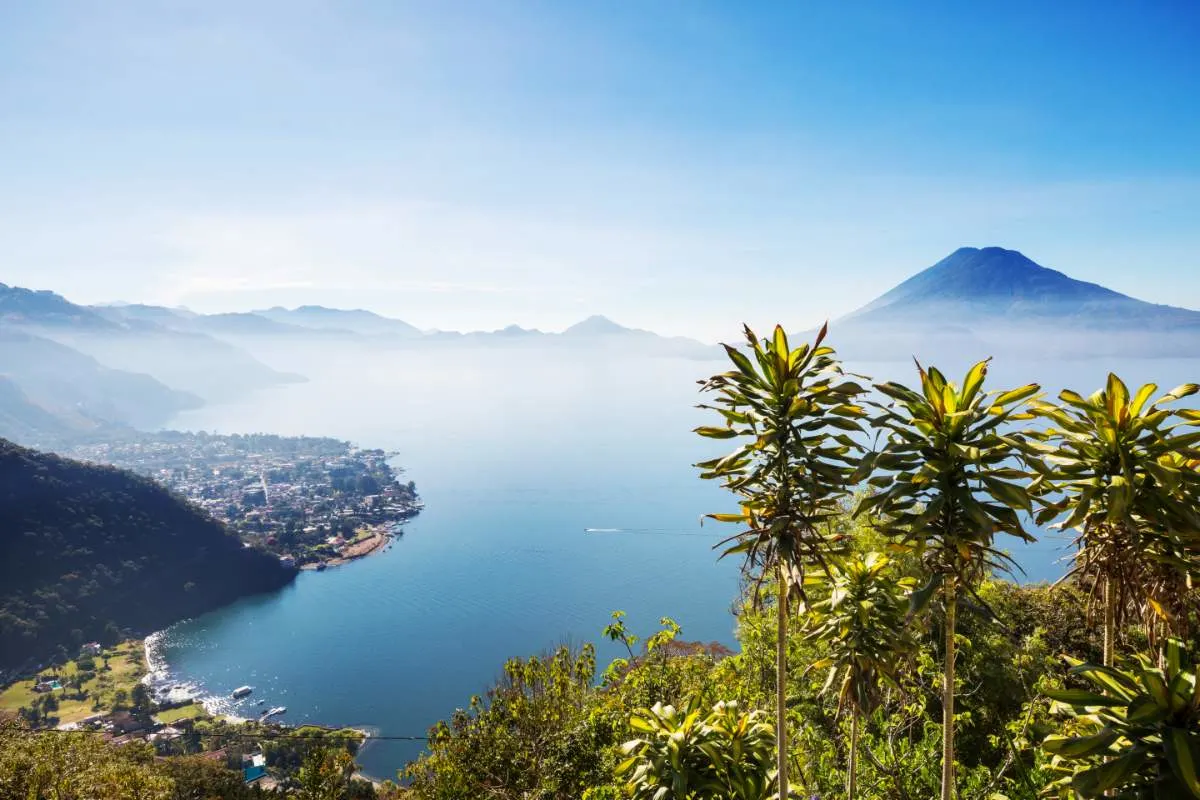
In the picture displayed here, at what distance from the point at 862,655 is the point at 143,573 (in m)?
87.6

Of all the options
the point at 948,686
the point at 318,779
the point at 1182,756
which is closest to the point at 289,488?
the point at 318,779

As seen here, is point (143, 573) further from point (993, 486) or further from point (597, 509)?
point (993, 486)

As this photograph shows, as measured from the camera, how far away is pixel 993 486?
4156 millimetres

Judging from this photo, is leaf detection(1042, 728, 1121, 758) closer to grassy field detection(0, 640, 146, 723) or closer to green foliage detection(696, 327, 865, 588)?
green foliage detection(696, 327, 865, 588)

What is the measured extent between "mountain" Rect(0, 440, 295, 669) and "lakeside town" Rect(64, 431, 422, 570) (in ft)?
24.5

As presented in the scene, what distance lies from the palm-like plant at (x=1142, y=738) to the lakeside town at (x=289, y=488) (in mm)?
89446

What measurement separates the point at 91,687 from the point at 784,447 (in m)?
67.5

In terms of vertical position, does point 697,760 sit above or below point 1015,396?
below

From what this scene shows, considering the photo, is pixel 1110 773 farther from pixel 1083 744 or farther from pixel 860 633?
pixel 860 633

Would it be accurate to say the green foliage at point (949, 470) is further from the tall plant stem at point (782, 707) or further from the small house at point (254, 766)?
Answer: the small house at point (254, 766)

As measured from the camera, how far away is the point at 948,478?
431cm

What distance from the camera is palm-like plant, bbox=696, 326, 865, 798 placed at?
4.73 m

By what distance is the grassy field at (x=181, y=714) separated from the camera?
45.0 metres

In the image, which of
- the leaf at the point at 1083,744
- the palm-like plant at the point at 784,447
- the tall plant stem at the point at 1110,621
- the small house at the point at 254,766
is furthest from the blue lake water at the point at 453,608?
the leaf at the point at 1083,744
